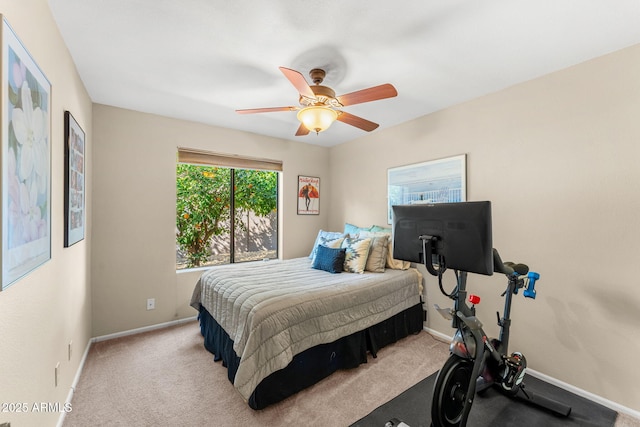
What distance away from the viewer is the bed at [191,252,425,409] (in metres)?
1.88

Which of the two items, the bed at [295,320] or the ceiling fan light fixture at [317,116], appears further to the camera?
the ceiling fan light fixture at [317,116]

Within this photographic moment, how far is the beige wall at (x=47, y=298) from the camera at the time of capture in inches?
42.2

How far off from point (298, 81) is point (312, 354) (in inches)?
78.4

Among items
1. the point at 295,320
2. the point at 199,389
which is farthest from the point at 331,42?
the point at 199,389

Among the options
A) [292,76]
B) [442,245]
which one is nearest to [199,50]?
[292,76]

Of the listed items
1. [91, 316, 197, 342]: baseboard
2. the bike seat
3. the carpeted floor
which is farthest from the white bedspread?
the bike seat

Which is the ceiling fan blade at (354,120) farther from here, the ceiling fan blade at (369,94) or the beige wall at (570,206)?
the beige wall at (570,206)

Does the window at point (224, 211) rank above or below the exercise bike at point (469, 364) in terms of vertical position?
above

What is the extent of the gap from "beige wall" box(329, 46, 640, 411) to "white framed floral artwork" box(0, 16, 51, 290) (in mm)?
3190

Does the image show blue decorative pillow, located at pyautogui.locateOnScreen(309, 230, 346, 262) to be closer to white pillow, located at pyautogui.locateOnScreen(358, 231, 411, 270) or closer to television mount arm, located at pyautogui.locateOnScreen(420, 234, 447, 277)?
white pillow, located at pyautogui.locateOnScreen(358, 231, 411, 270)

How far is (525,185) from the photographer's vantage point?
238 cm

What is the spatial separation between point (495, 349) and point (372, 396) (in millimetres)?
956

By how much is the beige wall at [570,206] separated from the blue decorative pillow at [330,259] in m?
1.37

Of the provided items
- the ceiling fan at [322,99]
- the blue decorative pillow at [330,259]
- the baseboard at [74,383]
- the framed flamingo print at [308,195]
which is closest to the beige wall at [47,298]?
the baseboard at [74,383]
